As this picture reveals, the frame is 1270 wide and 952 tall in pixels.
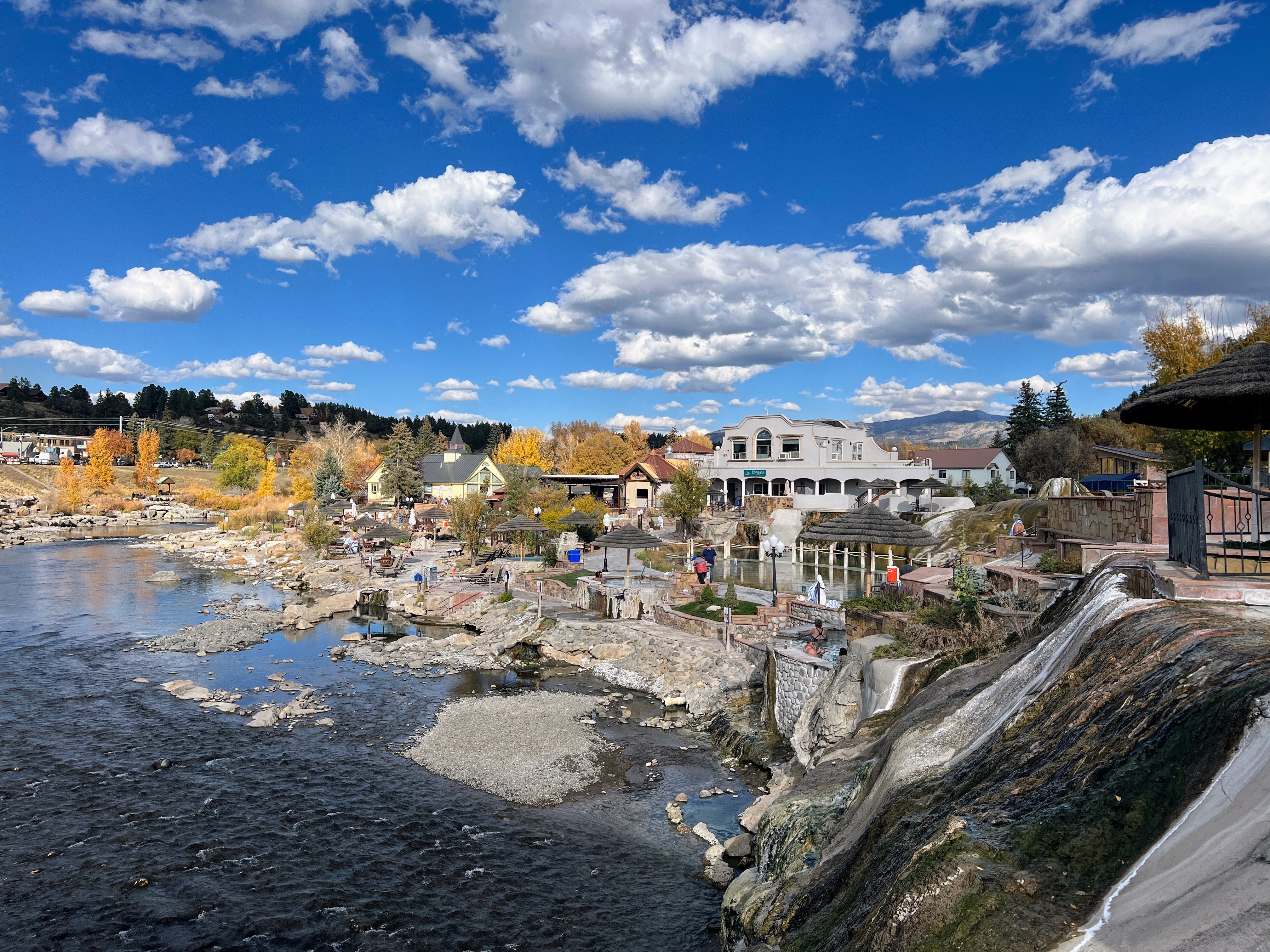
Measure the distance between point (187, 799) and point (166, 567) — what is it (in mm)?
37015

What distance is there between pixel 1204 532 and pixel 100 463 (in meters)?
103

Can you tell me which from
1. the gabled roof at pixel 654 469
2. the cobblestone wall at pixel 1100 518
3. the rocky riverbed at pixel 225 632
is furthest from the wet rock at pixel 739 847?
the gabled roof at pixel 654 469

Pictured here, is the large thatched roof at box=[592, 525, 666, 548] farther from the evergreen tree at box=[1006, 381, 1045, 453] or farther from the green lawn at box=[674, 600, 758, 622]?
the evergreen tree at box=[1006, 381, 1045, 453]

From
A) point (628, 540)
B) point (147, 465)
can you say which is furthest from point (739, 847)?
point (147, 465)

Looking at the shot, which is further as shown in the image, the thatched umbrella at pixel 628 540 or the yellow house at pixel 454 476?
the yellow house at pixel 454 476

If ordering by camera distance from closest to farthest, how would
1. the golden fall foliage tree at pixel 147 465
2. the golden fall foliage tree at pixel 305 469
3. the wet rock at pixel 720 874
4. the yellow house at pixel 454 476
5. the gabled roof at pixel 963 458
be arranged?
the wet rock at pixel 720 874 → the gabled roof at pixel 963 458 → the yellow house at pixel 454 476 → the golden fall foliage tree at pixel 305 469 → the golden fall foliage tree at pixel 147 465

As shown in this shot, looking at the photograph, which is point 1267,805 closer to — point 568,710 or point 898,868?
point 898,868

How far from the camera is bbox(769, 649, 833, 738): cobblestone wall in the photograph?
49.6ft

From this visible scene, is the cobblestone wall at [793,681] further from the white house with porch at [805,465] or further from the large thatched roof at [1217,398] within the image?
the white house with porch at [805,465]

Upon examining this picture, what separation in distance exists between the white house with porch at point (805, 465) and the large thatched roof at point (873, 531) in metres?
34.8

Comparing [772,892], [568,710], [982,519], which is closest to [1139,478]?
[982,519]

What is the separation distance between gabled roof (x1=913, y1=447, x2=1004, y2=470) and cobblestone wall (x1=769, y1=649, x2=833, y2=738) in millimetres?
51391

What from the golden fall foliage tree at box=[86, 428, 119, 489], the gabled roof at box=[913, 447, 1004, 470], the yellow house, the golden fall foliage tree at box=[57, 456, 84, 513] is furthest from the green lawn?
the golden fall foliage tree at box=[86, 428, 119, 489]

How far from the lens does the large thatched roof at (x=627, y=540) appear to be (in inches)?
1005
